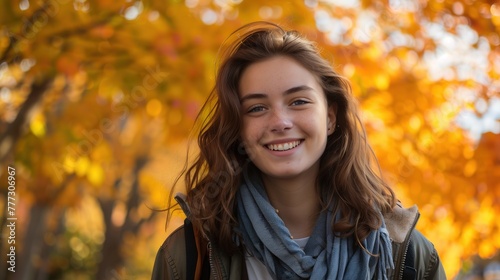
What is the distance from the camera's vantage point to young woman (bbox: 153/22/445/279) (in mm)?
2715

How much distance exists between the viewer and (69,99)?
7.97 meters

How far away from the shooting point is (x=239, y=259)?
109 inches

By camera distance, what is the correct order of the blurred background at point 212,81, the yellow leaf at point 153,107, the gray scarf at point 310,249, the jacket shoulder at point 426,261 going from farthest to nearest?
the yellow leaf at point 153,107 → the blurred background at point 212,81 → the jacket shoulder at point 426,261 → the gray scarf at point 310,249

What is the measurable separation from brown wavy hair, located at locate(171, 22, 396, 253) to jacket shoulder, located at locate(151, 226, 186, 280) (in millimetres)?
93

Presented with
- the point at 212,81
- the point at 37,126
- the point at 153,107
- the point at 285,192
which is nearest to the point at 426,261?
the point at 285,192

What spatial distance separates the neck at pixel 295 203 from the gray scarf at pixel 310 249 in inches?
2.6

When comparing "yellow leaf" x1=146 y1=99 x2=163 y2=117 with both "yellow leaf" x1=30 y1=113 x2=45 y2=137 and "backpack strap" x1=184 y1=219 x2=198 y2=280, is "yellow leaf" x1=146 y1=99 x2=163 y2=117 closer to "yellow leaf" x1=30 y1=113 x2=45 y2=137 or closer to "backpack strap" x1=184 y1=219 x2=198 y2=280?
"yellow leaf" x1=30 y1=113 x2=45 y2=137

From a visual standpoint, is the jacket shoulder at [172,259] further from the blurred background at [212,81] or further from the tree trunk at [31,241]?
the tree trunk at [31,241]

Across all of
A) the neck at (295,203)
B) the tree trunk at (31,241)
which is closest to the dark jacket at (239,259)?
the neck at (295,203)

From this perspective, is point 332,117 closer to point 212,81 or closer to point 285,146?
point 285,146

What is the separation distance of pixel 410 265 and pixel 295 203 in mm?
496

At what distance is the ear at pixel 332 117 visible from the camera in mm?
3025

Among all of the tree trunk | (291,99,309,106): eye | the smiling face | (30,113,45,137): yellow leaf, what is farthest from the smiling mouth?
the tree trunk

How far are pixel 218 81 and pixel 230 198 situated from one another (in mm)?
477
